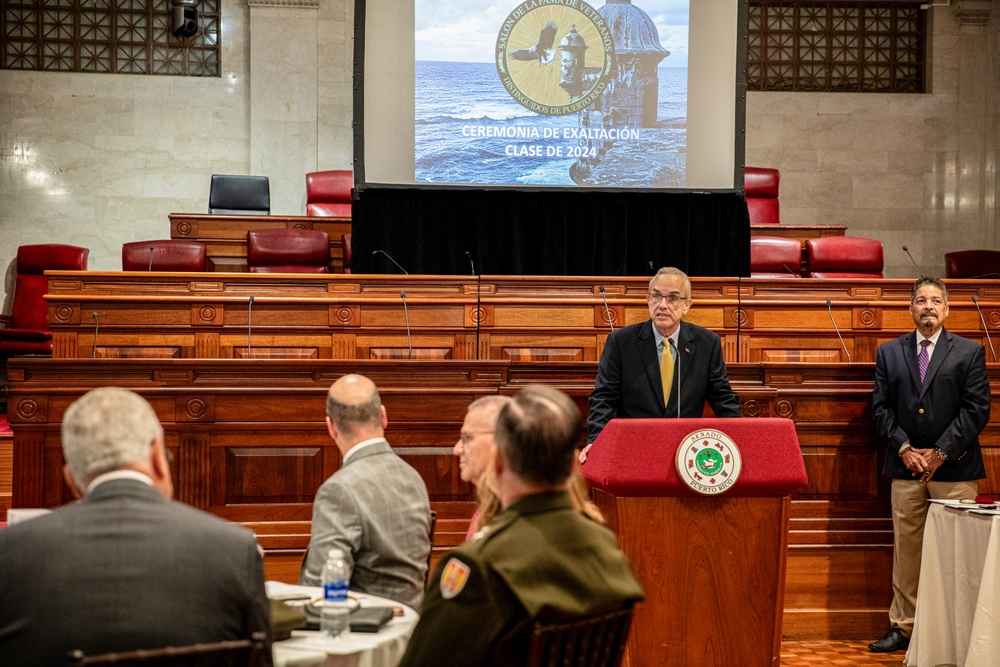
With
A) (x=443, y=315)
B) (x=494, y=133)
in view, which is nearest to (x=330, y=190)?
(x=494, y=133)

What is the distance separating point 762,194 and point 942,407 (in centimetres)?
548

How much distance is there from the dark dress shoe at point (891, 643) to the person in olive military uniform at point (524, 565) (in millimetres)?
3181

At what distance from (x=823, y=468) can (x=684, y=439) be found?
1741 mm

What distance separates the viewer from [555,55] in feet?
24.7

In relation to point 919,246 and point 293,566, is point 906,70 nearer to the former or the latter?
point 919,246

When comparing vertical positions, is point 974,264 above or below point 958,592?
above

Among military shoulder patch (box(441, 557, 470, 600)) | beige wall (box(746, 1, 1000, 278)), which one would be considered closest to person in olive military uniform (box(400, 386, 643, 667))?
military shoulder patch (box(441, 557, 470, 600))

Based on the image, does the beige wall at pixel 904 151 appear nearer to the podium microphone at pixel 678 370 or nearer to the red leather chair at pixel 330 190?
the red leather chair at pixel 330 190

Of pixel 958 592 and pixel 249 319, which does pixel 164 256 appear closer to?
pixel 249 319

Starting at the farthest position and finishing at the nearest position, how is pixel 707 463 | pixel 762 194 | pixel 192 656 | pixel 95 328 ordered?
1. pixel 762 194
2. pixel 95 328
3. pixel 707 463
4. pixel 192 656

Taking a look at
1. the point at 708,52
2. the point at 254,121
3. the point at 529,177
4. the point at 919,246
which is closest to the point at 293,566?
the point at 529,177

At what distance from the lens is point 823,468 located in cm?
481

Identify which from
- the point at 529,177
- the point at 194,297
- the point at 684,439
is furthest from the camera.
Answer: the point at 529,177

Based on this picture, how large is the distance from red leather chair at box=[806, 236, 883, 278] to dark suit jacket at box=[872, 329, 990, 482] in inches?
135
